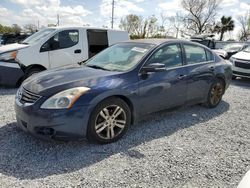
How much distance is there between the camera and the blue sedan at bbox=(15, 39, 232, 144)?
9.09ft

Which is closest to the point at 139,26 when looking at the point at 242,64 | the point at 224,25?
the point at 224,25

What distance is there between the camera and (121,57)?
3.78m

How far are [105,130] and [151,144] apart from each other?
0.69m

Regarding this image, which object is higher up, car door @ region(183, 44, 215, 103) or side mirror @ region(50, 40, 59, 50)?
side mirror @ region(50, 40, 59, 50)

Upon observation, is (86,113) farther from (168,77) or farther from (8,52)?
(8,52)

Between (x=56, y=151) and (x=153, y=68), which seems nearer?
(x=56, y=151)

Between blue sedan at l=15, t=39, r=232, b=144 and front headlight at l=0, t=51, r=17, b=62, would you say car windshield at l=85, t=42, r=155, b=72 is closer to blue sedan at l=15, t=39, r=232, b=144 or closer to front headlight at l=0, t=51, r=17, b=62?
blue sedan at l=15, t=39, r=232, b=144

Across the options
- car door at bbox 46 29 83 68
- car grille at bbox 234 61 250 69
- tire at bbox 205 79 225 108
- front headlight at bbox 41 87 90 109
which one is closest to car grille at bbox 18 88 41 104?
front headlight at bbox 41 87 90 109

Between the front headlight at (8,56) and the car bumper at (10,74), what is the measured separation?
4.2 inches

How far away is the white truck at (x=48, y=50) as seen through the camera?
5.63 metres

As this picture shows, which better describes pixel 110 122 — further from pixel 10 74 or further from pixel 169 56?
pixel 10 74

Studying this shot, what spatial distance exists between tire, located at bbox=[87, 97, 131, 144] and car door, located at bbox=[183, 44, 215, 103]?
1507 millimetres

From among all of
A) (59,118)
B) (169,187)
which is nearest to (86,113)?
(59,118)

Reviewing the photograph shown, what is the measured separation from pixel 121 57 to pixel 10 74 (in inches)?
133
